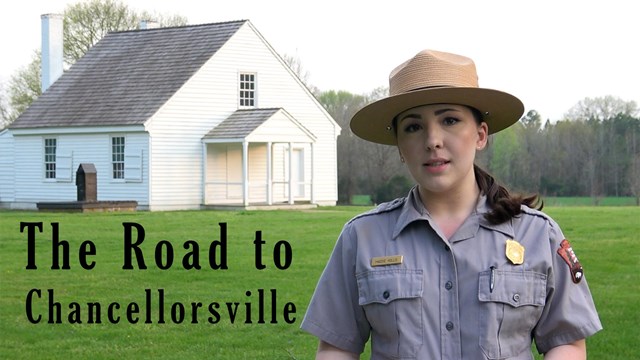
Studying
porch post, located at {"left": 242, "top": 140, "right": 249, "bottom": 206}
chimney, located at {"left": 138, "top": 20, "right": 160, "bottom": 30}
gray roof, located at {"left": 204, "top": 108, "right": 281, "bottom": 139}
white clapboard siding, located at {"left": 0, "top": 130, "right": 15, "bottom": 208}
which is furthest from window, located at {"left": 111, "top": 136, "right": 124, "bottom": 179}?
chimney, located at {"left": 138, "top": 20, "right": 160, "bottom": 30}

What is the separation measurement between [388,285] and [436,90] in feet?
1.97

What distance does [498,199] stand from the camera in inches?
136

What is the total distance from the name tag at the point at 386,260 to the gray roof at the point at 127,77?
32592 mm

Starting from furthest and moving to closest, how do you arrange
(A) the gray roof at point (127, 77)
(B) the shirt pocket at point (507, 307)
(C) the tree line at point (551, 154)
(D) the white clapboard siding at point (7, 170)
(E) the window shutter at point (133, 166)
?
(C) the tree line at point (551, 154) → (D) the white clapboard siding at point (7, 170) → (A) the gray roof at point (127, 77) → (E) the window shutter at point (133, 166) → (B) the shirt pocket at point (507, 307)

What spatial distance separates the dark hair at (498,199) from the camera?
3.39 meters

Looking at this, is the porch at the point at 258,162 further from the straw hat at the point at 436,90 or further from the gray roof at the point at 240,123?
the straw hat at the point at 436,90

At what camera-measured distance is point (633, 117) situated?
6366 centimetres

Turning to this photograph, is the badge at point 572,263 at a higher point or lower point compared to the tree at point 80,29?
lower

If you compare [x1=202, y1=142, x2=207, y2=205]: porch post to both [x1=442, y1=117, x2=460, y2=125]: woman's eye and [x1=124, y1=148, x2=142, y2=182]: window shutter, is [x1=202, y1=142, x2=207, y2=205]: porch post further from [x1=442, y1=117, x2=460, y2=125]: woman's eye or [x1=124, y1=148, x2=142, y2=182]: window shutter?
[x1=442, y1=117, x2=460, y2=125]: woman's eye

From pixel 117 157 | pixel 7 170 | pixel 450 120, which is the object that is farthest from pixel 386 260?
pixel 7 170

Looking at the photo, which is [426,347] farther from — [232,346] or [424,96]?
[232,346]

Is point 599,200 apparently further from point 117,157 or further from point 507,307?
point 507,307

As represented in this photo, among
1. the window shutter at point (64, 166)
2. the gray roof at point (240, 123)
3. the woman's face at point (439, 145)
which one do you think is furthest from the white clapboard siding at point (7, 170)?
the woman's face at point (439, 145)

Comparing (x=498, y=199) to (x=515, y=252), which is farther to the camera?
(x=498, y=199)
